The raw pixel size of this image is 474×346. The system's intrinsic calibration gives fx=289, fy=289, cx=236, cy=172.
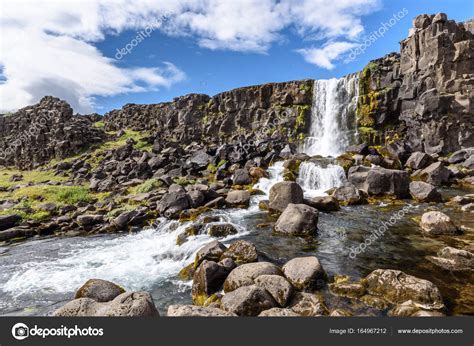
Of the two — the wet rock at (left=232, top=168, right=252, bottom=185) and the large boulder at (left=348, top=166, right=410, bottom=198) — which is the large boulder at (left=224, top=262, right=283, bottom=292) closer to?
the large boulder at (left=348, top=166, right=410, bottom=198)

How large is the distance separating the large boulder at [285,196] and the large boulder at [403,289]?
11.7m

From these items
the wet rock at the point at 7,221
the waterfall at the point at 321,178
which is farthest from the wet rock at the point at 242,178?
the wet rock at the point at 7,221

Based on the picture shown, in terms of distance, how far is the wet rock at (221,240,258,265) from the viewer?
12289mm

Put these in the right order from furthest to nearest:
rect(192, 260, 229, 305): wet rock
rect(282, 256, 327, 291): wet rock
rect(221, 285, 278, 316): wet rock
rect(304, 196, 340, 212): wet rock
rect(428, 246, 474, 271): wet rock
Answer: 1. rect(304, 196, 340, 212): wet rock
2. rect(428, 246, 474, 271): wet rock
3. rect(192, 260, 229, 305): wet rock
4. rect(282, 256, 327, 291): wet rock
5. rect(221, 285, 278, 316): wet rock

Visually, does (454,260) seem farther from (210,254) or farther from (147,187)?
(147,187)

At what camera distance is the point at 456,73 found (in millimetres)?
43469

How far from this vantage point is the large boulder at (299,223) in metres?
16.4

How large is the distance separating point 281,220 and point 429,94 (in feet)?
133

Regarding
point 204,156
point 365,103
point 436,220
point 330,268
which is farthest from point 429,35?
point 330,268

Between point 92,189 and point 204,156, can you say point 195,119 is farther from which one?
point 92,189

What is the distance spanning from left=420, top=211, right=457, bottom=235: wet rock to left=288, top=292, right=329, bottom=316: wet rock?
1004cm

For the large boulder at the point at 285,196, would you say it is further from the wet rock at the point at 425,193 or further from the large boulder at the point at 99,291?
the large boulder at the point at 99,291

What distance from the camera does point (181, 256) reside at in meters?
15.2

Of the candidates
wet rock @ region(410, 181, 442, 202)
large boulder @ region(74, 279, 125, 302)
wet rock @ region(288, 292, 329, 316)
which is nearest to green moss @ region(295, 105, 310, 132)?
wet rock @ region(410, 181, 442, 202)
